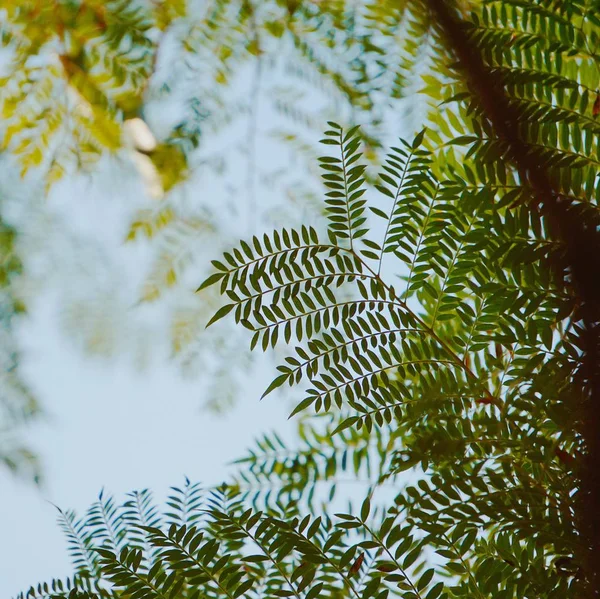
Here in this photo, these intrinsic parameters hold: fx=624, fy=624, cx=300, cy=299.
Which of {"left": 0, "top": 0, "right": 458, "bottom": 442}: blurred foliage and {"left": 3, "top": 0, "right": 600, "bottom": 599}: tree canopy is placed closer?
{"left": 3, "top": 0, "right": 600, "bottom": 599}: tree canopy

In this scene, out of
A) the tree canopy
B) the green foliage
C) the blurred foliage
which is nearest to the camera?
the tree canopy

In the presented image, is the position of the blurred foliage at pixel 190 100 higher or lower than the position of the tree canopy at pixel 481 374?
higher

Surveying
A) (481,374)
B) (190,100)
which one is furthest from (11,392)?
(481,374)

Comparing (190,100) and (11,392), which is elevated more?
(190,100)

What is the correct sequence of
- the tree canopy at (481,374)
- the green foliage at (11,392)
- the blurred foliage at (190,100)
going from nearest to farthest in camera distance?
the tree canopy at (481,374), the green foliage at (11,392), the blurred foliage at (190,100)

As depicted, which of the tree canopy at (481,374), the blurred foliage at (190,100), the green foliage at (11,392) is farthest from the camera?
the blurred foliage at (190,100)

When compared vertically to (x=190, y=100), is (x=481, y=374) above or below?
below

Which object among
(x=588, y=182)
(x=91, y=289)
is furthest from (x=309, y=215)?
(x=588, y=182)

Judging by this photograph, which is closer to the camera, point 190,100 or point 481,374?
point 481,374

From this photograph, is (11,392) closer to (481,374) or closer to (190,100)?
(190,100)

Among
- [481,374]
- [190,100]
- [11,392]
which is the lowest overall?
[481,374]

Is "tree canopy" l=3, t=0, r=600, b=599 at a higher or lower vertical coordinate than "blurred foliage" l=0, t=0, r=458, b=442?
→ lower

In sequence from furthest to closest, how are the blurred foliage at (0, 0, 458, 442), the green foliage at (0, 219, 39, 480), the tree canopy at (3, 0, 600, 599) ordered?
the blurred foliage at (0, 0, 458, 442)
the green foliage at (0, 219, 39, 480)
the tree canopy at (3, 0, 600, 599)

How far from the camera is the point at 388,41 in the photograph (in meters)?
0.80
